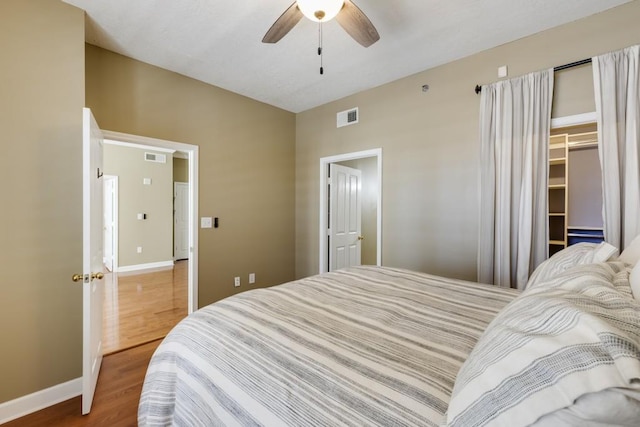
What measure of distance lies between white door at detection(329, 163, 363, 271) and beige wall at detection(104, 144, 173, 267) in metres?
4.39

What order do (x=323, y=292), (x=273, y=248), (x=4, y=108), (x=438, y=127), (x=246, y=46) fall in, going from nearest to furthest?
(x=323, y=292) → (x=4, y=108) → (x=246, y=46) → (x=438, y=127) → (x=273, y=248)

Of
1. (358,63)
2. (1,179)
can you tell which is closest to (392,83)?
(358,63)

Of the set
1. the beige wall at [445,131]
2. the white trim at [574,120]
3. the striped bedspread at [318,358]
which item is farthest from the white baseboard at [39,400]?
the white trim at [574,120]

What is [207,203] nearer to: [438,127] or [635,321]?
[438,127]

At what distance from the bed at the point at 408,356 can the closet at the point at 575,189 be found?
290 centimetres

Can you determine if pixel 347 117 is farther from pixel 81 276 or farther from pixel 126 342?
pixel 126 342

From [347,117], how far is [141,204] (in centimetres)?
503

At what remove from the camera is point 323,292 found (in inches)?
63.3

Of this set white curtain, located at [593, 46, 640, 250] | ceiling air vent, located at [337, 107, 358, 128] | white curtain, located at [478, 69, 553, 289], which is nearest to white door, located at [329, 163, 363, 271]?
ceiling air vent, located at [337, 107, 358, 128]

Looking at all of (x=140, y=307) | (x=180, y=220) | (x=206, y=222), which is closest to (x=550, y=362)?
(x=206, y=222)

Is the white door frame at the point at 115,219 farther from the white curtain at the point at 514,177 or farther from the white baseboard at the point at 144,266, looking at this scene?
the white curtain at the point at 514,177

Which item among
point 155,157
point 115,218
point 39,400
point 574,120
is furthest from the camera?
point 155,157

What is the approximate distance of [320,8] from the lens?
1543 millimetres

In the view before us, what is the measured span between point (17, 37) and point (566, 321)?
306 cm
